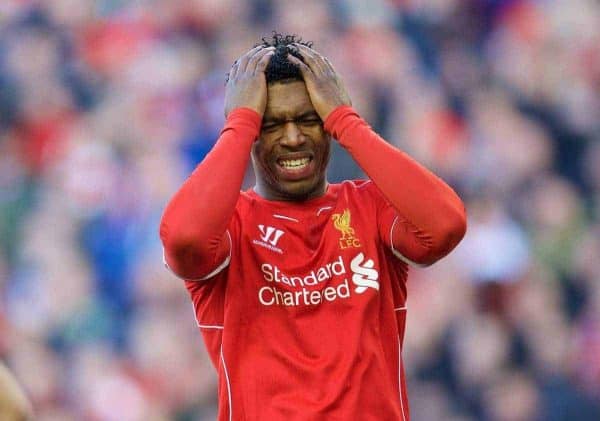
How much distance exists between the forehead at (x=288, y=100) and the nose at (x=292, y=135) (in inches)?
1.1

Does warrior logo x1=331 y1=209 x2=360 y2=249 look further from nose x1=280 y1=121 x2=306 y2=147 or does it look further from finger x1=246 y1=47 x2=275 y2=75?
finger x1=246 y1=47 x2=275 y2=75

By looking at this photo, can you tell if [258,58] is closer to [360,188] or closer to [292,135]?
[292,135]

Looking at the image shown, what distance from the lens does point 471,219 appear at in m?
5.65

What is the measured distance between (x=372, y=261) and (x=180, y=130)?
Answer: 3163 millimetres

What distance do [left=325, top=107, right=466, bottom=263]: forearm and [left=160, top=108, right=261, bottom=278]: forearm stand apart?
0.96 ft

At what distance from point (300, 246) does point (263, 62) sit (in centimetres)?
50

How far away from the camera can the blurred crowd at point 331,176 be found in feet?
17.5

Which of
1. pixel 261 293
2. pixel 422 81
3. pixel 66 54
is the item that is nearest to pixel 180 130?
pixel 66 54

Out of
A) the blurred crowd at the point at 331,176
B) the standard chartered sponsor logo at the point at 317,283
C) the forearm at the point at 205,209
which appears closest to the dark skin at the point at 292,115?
the forearm at the point at 205,209

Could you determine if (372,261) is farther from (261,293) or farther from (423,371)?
(423,371)

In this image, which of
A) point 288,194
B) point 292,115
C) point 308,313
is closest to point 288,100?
point 292,115

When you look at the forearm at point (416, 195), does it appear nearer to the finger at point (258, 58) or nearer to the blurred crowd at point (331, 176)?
the finger at point (258, 58)

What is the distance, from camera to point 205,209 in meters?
2.61

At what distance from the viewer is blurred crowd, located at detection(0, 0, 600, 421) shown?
5340mm
